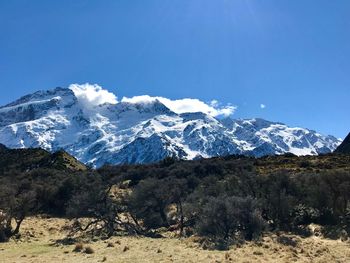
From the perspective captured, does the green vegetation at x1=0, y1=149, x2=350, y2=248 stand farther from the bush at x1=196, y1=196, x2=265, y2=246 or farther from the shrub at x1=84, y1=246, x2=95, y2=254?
the shrub at x1=84, y1=246, x2=95, y2=254

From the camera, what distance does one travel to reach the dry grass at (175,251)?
3136 centimetres

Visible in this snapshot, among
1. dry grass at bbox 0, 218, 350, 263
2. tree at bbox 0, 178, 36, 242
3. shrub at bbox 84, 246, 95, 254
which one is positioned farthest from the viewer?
tree at bbox 0, 178, 36, 242

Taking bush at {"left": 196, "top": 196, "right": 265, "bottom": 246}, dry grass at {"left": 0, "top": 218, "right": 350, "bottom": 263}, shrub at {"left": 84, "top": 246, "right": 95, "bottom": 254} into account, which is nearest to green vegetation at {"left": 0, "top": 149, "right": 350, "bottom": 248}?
bush at {"left": 196, "top": 196, "right": 265, "bottom": 246}

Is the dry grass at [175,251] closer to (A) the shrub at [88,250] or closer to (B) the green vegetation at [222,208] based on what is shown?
(A) the shrub at [88,250]

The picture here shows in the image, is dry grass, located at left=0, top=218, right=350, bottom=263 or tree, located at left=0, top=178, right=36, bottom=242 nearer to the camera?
dry grass, located at left=0, top=218, right=350, bottom=263

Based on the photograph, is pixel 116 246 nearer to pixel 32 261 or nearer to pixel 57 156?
pixel 32 261

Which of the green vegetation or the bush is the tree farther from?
the bush

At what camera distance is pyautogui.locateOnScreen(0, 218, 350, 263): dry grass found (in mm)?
31359

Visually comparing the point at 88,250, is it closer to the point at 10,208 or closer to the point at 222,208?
the point at 222,208

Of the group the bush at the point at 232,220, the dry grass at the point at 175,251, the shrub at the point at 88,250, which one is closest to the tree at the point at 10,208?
the dry grass at the point at 175,251

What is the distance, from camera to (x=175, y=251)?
34500 mm

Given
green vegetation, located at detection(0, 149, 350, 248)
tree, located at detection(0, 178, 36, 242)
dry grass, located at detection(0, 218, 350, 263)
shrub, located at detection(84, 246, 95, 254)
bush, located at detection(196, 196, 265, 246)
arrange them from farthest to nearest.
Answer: tree, located at detection(0, 178, 36, 242), green vegetation, located at detection(0, 149, 350, 248), bush, located at detection(196, 196, 265, 246), shrub, located at detection(84, 246, 95, 254), dry grass, located at detection(0, 218, 350, 263)

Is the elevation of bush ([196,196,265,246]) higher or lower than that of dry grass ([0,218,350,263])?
higher

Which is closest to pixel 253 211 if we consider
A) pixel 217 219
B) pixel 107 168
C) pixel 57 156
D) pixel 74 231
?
pixel 217 219
